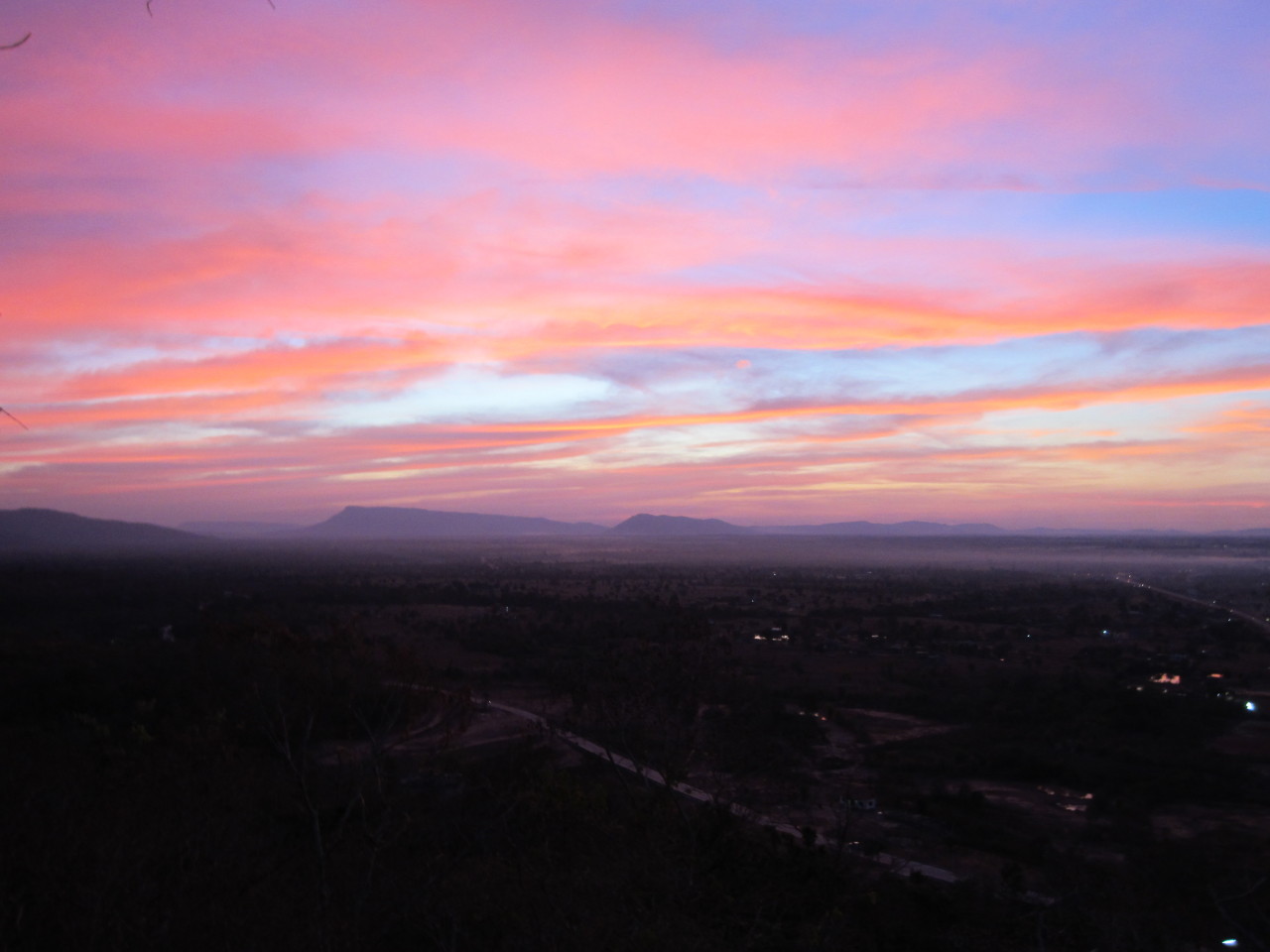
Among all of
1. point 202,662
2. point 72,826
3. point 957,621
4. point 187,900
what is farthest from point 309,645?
point 957,621

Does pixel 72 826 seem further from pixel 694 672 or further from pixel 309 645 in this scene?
pixel 309 645

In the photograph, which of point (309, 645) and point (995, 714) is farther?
point (995, 714)

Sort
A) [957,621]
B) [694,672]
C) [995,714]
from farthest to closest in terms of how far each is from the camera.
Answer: [957,621], [995,714], [694,672]

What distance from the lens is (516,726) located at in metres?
30.0

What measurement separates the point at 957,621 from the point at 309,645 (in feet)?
164

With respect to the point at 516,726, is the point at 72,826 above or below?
above

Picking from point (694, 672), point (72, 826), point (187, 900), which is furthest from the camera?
point (694, 672)

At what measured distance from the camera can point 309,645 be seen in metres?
26.1

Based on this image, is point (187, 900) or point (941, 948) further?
point (941, 948)

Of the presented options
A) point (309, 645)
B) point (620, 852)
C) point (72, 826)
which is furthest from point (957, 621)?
point (72, 826)

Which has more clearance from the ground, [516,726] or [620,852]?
[620,852]

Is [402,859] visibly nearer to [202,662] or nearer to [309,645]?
[309,645]

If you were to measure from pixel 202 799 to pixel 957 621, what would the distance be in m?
57.9

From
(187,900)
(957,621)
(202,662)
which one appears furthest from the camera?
(957,621)
